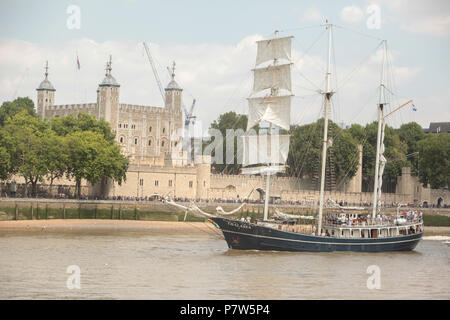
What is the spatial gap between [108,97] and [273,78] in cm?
5889

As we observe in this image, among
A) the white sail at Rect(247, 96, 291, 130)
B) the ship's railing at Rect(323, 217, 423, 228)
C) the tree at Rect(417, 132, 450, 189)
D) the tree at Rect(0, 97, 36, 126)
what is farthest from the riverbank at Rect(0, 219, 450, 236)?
the tree at Rect(0, 97, 36, 126)

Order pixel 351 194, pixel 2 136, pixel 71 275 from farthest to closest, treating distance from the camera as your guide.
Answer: pixel 351 194
pixel 2 136
pixel 71 275

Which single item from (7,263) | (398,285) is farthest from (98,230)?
(398,285)

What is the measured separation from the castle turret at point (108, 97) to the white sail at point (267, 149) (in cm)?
5637

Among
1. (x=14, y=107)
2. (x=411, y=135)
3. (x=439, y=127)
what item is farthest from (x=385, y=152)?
(x=14, y=107)

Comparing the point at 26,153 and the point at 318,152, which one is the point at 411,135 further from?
the point at 26,153

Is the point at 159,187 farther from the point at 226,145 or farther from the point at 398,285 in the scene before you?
the point at 398,285

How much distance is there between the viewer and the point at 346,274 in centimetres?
4662

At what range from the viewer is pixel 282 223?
60.9 m

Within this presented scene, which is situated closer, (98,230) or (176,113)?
(98,230)

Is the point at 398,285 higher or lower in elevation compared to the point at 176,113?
lower

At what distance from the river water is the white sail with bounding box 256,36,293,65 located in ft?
47.3
